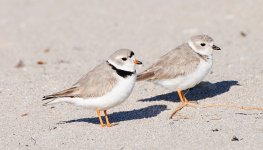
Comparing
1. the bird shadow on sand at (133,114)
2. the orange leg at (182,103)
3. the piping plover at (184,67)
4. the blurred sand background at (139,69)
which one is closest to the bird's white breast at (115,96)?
the blurred sand background at (139,69)

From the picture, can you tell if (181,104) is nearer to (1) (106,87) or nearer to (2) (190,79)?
(2) (190,79)

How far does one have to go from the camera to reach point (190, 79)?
7812 millimetres

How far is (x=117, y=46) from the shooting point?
41.8 ft

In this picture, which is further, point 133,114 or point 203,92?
point 203,92

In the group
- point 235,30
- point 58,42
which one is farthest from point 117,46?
point 235,30

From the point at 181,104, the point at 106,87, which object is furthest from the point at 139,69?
the point at 106,87

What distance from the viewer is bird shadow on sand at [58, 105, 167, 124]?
7.62 meters

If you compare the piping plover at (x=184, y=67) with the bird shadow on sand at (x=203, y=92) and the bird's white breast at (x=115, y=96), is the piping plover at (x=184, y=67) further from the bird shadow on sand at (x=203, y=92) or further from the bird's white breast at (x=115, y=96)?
the bird's white breast at (x=115, y=96)

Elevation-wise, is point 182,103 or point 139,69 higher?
point 182,103

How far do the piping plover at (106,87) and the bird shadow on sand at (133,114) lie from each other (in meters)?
0.42

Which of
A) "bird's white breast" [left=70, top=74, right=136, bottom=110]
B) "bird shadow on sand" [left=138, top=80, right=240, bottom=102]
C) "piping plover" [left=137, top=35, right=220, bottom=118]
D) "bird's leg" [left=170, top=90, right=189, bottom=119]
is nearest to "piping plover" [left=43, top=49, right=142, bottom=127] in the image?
"bird's white breast" [left=70, top=74, right=136, bottom=110]

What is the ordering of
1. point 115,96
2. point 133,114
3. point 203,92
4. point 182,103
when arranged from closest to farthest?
point 115,96
point 133,114
point 182,103
point 203,92

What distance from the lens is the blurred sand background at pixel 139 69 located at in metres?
6.71

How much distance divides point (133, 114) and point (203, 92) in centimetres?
137
